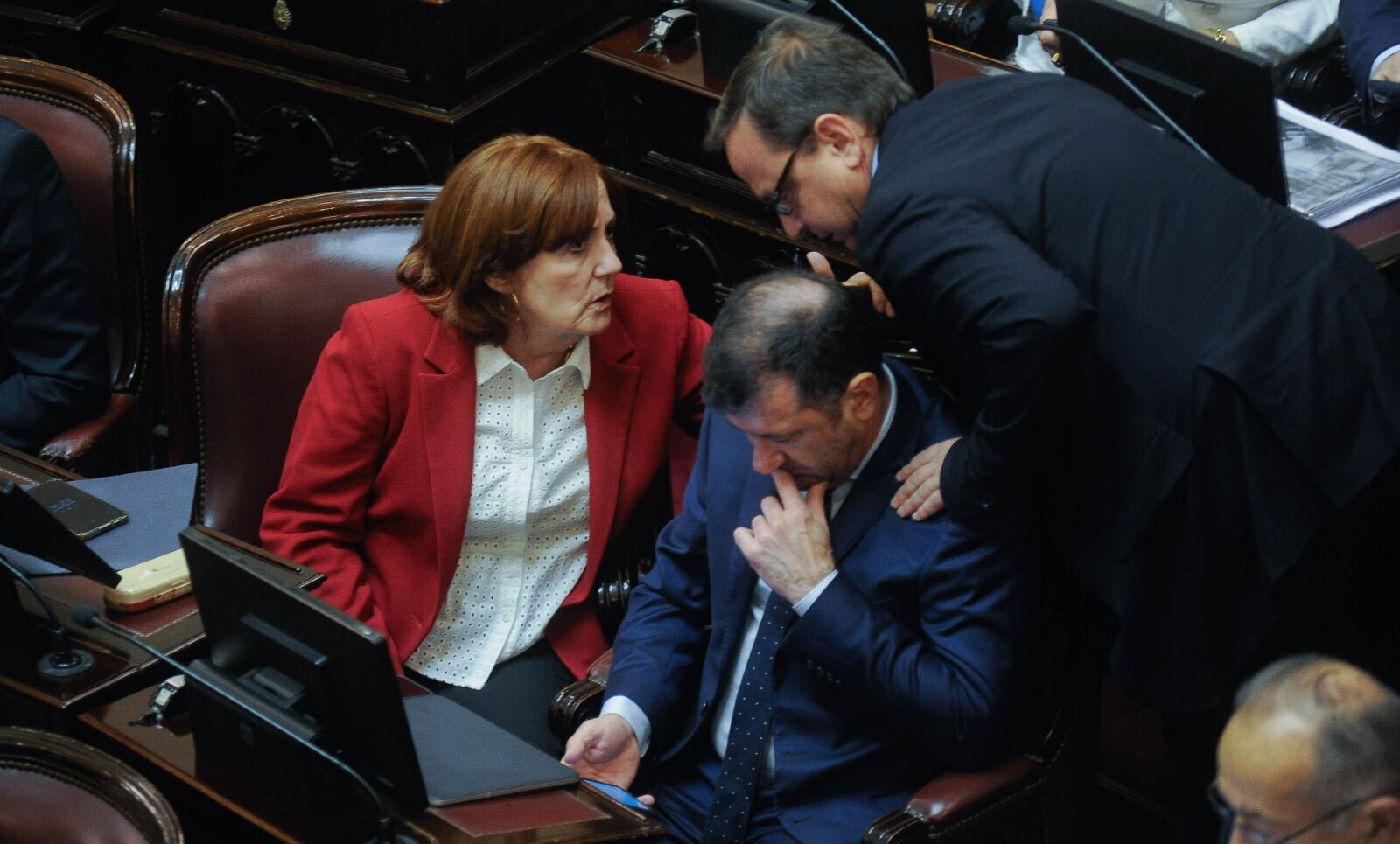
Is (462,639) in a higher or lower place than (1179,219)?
lower

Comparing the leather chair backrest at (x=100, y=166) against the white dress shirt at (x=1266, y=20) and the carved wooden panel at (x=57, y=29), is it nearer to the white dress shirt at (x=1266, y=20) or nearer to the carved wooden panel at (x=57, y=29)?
the carved wooden panel at (x=57, y=29)

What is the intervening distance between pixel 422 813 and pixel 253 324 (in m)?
1.06

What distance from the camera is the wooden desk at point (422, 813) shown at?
1.72 meters

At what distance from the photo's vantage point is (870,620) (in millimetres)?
2012

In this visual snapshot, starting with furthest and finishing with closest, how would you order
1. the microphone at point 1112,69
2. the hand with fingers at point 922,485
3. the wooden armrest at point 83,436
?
the wooden armrest at point 83,436, the microphone at point 1112,69, the hand with fingers at point 922,485

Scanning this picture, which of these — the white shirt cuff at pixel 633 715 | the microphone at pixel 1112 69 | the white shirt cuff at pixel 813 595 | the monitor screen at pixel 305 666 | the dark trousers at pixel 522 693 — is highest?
the microphone at pixel 1112 69

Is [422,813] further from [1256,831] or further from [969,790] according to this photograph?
[1256,831]

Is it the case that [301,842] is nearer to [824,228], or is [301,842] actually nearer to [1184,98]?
[824,228]

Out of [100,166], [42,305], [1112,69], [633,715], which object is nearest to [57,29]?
[100,166]

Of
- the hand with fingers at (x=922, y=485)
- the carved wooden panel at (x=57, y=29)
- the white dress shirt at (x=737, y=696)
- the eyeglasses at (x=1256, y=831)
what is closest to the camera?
the eyeglasses at (x=1256, y=831)

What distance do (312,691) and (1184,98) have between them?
4.47 ft

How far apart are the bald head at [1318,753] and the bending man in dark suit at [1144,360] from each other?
56 cm

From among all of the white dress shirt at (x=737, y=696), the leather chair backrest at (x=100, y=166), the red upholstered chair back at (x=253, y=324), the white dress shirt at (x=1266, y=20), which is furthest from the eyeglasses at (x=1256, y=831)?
the leather chair backrest at (x=100, y=166)

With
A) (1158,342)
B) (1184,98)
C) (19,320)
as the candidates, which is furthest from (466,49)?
(1158,342)
